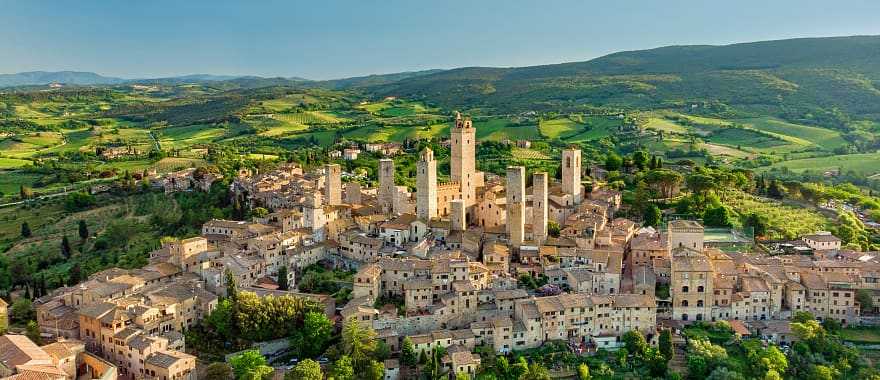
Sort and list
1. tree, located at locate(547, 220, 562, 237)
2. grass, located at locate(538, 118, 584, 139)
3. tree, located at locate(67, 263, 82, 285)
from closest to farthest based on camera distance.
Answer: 1. tree, located at locate(67, 263, 82, 285)
2. tree, located at locate(547, 220, 562, 237)
3. grass, located at locate(538, 118, 584, 139)

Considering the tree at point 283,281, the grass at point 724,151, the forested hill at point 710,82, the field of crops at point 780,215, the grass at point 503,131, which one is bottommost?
the tree at point 283,281

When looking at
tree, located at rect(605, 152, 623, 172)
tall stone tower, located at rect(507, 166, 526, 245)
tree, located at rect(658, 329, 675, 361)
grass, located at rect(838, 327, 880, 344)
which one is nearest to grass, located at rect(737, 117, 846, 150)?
tree, located at rect(605, 152, 623, 172)

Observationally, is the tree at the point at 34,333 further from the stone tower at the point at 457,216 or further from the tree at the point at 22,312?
the stone tower at the point at 457,216

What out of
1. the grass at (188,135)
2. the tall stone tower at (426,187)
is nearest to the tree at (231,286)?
the tall stone tower at (426,187)

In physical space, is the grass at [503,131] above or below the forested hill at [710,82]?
below

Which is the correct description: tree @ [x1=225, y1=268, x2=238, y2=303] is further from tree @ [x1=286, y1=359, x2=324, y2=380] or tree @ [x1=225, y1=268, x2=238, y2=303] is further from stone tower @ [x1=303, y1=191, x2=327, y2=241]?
stone tower @ [x1=303, y1=191, x2=327, y2=241]

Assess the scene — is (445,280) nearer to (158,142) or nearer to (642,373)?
(642,373)

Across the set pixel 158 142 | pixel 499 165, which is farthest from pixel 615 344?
pixel 158 142
